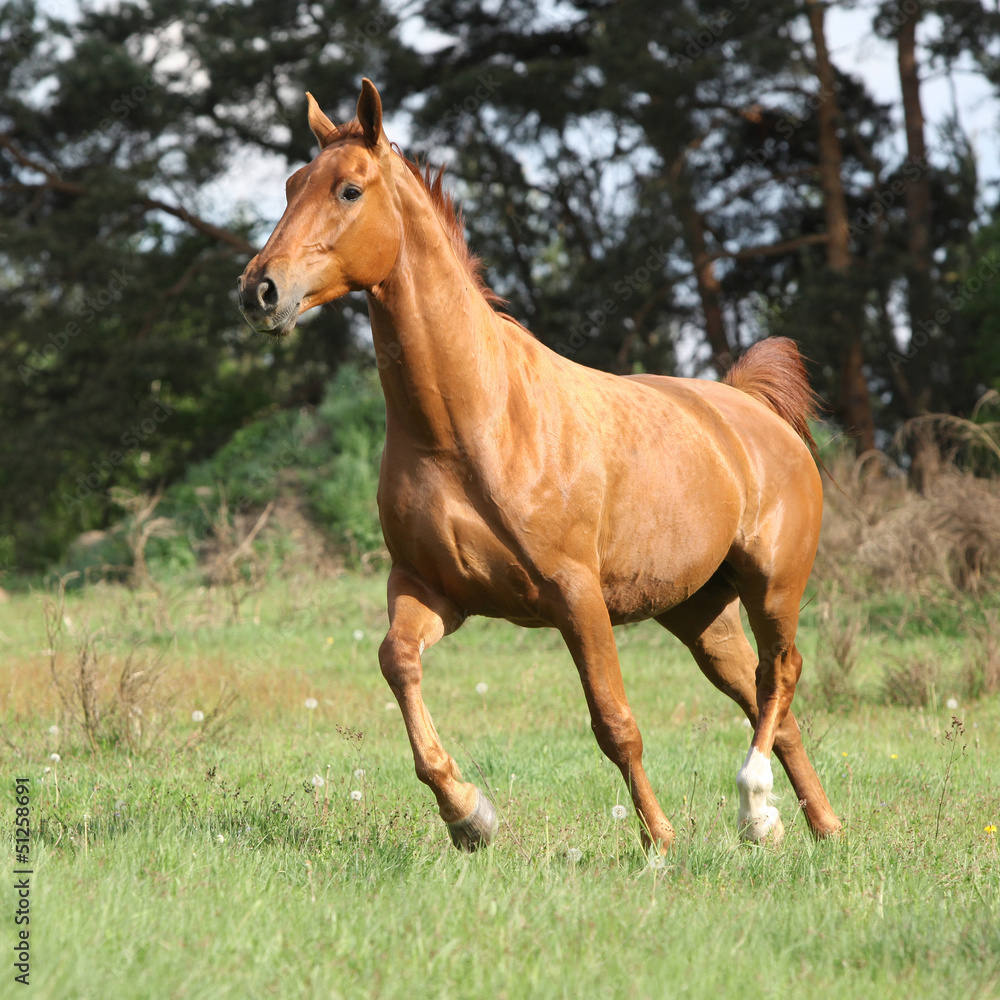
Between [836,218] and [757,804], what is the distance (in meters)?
14.3

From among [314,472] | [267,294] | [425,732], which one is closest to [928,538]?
[425,732]

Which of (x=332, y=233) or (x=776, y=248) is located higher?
(x=776, y=248)

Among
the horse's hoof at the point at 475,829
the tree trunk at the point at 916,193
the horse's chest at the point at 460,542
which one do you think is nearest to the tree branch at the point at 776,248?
the tree trunk at the point at 916,193

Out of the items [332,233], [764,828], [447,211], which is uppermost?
[447,211]

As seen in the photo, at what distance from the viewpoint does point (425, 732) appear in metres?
3.62

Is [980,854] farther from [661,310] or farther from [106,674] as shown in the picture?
[661,310]

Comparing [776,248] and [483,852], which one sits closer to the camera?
[483,852]

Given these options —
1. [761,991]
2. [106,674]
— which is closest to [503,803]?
[761,991]

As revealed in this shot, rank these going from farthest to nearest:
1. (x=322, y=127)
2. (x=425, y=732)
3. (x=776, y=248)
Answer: (x=776, y=248), (x=322, y=127), (x=425, y=732)

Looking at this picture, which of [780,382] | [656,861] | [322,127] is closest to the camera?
[656,861]

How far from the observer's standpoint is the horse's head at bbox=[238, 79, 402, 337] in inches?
130

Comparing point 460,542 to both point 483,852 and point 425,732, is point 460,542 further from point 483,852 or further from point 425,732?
point 483,852

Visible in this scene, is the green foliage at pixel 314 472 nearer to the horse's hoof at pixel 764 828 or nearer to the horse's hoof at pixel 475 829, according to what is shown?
the horse's hoof at pixel 764 828

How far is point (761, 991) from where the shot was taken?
2568mm
